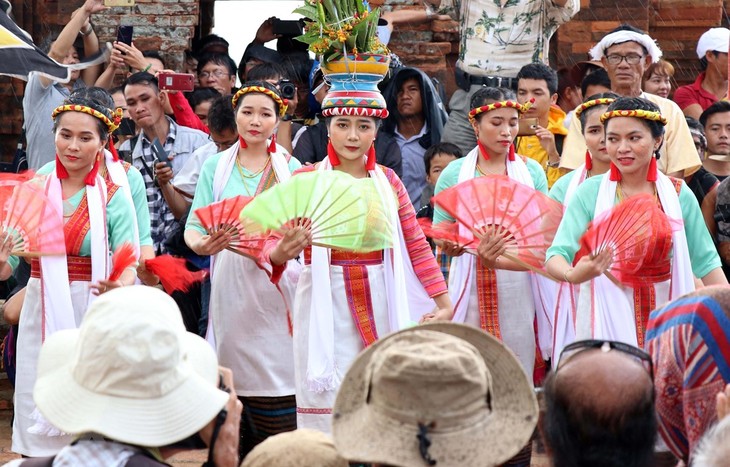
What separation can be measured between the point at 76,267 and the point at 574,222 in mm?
2215

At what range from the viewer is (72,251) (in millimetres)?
5129

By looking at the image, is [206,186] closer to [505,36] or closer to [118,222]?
[118,222]

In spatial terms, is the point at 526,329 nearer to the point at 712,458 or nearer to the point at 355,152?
the point at 355,152

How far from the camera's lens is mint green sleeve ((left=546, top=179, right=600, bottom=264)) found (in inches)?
195

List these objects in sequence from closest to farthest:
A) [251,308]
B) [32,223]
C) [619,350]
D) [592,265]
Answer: [619,350] → [592,265] → [32,223] → [251,308]

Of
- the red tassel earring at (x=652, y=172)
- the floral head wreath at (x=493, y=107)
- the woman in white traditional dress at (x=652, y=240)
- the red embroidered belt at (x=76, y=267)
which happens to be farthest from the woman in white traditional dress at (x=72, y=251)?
the red tassel earring at (x=652, y=172)

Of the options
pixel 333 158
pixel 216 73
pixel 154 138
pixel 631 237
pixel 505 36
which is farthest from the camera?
pixel 216 73

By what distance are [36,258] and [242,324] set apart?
1.02m

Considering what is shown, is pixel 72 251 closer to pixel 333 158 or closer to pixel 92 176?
pixel 92 176

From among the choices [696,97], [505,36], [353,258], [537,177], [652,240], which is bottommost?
[353,258]

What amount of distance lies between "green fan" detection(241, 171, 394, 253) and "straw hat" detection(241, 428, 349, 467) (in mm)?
2398

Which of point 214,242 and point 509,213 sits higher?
point 509,213

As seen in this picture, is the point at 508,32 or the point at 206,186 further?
the point at 508,32

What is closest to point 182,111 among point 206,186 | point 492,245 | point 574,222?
point 206,186
